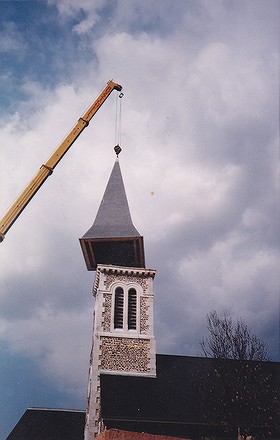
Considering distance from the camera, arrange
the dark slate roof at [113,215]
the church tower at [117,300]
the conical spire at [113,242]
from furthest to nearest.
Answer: the dark slate roof at [113,215]
the conical spire at [113,242]
the church tower at [117,300]

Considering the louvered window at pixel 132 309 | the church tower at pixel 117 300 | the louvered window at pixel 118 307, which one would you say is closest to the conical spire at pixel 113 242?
the church tower at pixel 117 300

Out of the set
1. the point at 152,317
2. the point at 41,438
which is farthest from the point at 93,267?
the point at 41,438

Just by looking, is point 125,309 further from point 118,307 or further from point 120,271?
point 120,271

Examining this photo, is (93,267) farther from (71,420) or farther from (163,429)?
(163,429)

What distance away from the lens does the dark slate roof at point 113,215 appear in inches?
1081

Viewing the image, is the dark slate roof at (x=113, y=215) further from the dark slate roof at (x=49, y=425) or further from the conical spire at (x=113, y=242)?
the dark slate roof at (x=49, y=425)

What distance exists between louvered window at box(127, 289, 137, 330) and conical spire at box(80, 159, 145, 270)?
2.39m

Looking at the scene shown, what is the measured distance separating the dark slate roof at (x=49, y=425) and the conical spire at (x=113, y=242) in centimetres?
1021

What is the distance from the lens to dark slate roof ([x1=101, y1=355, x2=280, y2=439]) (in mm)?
17234

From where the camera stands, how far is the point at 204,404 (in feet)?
62.1

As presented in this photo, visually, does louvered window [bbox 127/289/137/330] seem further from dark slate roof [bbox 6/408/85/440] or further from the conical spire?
dark slate roof [bbox 6/408/85/440]

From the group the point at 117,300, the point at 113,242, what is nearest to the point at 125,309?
the point at 117,300

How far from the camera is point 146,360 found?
22719mm

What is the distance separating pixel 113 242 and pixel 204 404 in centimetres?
1252
